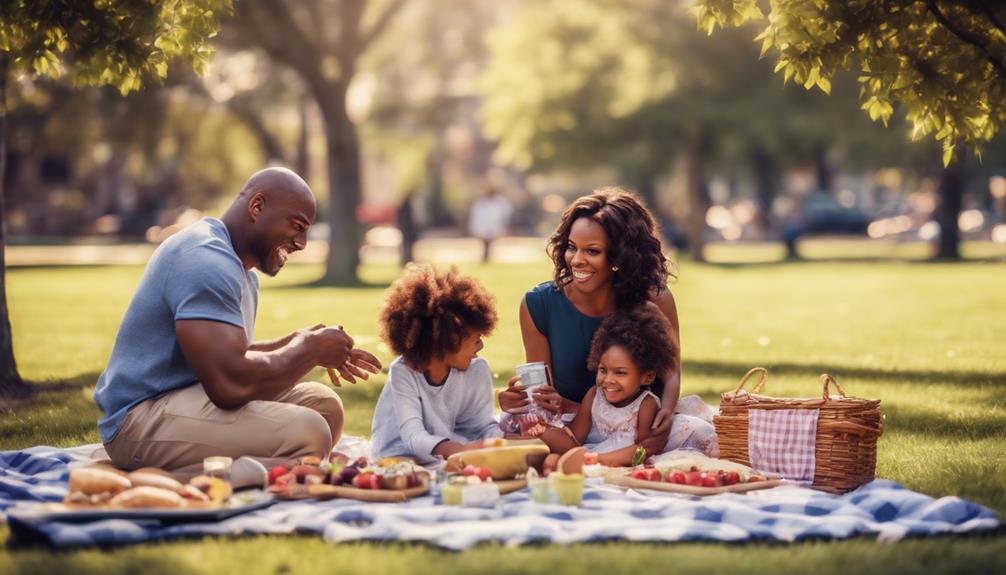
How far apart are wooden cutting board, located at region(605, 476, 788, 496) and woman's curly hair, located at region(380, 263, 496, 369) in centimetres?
115

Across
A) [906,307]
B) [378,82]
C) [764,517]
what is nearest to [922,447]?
[764,517]

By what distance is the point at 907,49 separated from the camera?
24.7 feet

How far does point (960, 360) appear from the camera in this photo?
12609 mm

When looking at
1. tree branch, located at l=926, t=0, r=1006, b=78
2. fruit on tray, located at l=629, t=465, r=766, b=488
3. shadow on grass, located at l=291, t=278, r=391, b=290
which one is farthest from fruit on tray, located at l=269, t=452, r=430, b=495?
shadow on grass, located at l=291, t=278, r=391, b=290

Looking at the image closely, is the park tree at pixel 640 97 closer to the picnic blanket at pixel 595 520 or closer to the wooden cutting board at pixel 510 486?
the wooden cutting board at pixel 510 486

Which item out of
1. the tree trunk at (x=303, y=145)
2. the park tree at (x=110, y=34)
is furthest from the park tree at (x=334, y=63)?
the tree trunk at (x=303, y=145)

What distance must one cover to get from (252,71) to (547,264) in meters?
18.3

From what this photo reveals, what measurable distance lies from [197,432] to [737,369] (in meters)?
6.96

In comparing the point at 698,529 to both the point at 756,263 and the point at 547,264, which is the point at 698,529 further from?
the point at 756,263

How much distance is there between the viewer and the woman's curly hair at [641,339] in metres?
7.15

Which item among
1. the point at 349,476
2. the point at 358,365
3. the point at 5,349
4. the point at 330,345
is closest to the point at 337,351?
the point at 330,345

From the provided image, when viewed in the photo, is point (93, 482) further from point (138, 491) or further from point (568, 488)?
point (568, 488)

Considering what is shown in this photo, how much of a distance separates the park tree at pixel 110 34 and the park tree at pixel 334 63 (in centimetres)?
1443

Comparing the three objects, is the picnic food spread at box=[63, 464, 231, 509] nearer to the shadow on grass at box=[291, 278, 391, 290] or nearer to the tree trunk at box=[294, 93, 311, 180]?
the shadow on grass at box=[291, 278, 391, 290]
